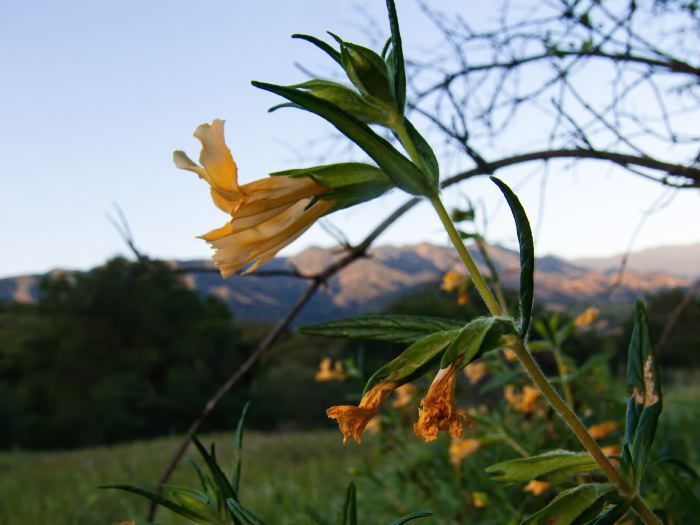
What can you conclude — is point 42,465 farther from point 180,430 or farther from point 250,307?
point 250,307

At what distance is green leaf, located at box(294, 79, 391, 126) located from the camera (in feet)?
1.32

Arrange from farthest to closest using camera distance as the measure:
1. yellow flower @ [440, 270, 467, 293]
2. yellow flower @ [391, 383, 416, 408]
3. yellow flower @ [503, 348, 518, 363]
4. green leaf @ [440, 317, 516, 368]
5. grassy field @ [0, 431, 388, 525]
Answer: grassy field @ [0, 431, 388, 525], yellow flower @ [391, 383, 416, 408], yellow flower @ [440, 270, 467, 293], yellow flower @ [503, 348, 518, 363], green leaf @ [440, 317, 516, 368]

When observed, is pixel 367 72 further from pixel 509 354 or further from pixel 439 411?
pixel 509 354

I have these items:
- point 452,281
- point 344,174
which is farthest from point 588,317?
point 344,174

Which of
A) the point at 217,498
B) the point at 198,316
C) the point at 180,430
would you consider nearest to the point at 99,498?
the point at 217,498

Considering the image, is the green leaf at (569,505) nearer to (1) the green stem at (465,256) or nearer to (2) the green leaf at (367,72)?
(1) the green stem at (465,256)

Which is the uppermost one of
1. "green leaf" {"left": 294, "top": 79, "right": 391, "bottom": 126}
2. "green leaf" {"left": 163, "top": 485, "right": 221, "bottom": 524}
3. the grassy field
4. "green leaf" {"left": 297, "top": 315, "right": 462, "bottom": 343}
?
"green leaf" {"left": 294, "top": 79, "right": 391, "bottom": 126}

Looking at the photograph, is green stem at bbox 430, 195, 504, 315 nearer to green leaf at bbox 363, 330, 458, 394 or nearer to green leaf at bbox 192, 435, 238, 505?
green leaf at bbox 363, 330, 458, 394

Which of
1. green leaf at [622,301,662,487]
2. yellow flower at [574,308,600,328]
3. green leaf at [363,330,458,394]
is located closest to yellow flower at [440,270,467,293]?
yellow flower at [574,308,600,328]

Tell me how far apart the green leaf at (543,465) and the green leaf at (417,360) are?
100mm

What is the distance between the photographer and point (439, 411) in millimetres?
374

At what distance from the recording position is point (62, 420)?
34.5 feet

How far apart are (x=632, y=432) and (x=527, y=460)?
7 cm

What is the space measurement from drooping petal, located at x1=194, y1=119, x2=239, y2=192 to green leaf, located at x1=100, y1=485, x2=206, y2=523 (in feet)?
0.63
